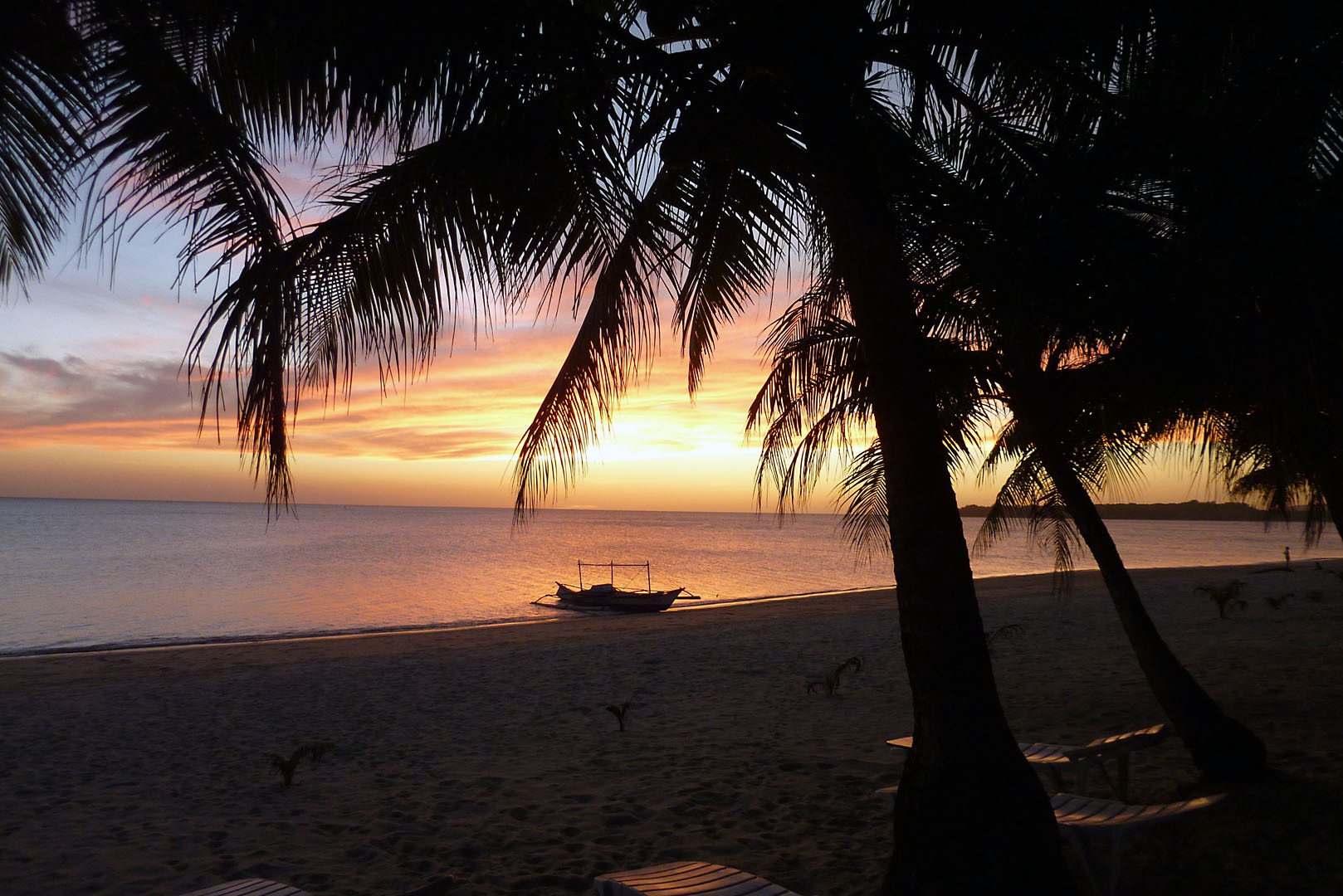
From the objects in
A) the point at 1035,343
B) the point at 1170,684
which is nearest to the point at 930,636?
the point at 1035,343

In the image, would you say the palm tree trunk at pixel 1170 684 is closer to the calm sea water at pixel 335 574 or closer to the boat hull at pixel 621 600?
the calm sea water at pixel 335 574

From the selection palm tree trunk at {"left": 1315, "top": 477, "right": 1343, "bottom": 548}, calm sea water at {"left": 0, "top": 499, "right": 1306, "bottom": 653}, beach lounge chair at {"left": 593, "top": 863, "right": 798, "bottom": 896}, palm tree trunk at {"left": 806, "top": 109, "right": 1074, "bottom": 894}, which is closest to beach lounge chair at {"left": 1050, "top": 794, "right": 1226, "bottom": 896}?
palm tree trunk at {"left": 806, "top": 109, "right": 1074, "bottom": 894}

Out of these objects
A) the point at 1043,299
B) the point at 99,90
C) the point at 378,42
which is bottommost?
the point at 1043,299

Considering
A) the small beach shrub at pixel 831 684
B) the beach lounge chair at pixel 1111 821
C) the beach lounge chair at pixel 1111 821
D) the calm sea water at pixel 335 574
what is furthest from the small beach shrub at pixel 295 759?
the beach lounge chair at pixel 1111 821

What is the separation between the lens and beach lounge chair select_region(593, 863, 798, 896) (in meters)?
2.99

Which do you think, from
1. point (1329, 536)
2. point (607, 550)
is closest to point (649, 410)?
point (607, 550)

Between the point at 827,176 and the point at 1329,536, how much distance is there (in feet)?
311

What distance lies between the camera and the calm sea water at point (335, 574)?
23.1 meters

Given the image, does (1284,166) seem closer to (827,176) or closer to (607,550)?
(827,176)

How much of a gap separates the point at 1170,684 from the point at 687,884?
3.34 meters

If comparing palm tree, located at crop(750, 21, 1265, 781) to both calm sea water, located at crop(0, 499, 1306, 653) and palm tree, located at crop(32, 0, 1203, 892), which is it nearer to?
palm tree, located at crop(32, 0, 1203, 892)

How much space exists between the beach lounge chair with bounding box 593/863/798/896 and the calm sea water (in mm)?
6595

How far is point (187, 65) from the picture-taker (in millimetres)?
2908

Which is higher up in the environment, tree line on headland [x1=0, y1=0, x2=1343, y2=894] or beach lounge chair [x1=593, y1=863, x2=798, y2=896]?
tree line on headland [x1=0, y1=0, x2=1343, y2=894]
